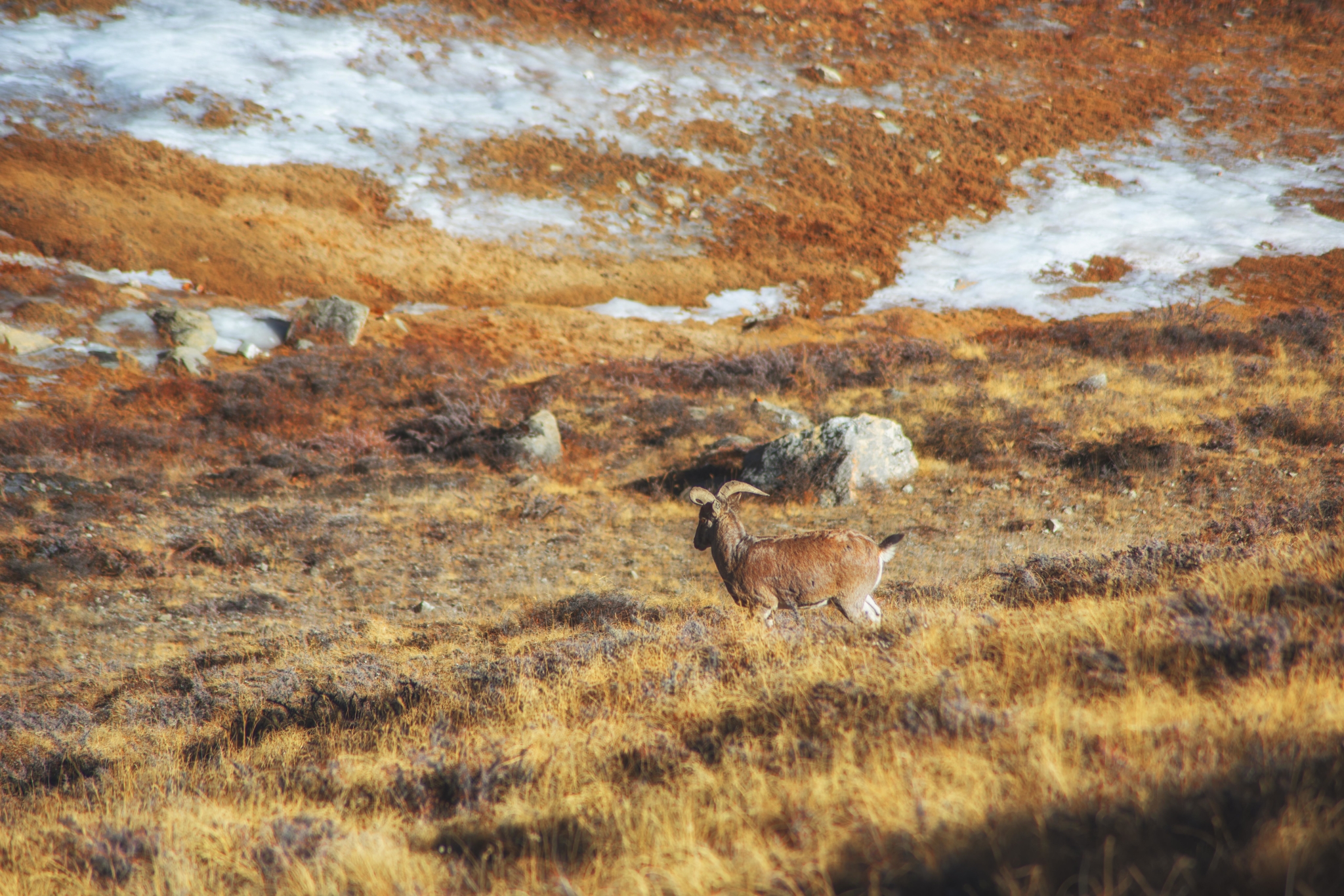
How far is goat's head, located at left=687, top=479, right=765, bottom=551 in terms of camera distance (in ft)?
22.4

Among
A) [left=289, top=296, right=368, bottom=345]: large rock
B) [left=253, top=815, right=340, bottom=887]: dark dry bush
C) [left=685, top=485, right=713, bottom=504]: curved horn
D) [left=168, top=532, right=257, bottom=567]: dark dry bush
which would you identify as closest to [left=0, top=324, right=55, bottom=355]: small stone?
[left=289, top=296, right=368, bottom=345]: large rock

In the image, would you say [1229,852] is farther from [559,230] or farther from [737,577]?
[559,230]

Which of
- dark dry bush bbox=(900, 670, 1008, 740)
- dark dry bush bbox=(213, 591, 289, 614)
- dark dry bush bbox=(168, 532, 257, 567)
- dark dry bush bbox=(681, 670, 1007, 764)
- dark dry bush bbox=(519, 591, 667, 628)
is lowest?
dark dry bush bbox=(168, 532, 257, 567)

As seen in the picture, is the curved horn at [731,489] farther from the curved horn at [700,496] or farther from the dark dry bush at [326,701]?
the dark dry bush at [326,701]

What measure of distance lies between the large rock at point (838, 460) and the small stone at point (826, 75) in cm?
2929

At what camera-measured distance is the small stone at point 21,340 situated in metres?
18.3

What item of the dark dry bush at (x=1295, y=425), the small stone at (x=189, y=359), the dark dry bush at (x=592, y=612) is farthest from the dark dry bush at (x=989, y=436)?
the small stone at (x=189, y=359)

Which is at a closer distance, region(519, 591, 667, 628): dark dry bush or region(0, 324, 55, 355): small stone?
region(519, 591, 667, 628): dark dry bush

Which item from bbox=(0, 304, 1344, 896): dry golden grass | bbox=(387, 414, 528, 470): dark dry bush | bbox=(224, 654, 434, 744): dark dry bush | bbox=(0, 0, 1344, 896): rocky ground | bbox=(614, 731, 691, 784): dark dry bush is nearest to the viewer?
bbox=(0, 304, 1344, 896): dry golden grass

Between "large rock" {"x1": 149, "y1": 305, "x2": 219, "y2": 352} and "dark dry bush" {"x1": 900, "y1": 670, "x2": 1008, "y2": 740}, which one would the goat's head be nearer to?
"dark dry bush" {"x1": 900, "y1": 670, "x2": 1008, "y2": 740}

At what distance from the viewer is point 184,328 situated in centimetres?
2045

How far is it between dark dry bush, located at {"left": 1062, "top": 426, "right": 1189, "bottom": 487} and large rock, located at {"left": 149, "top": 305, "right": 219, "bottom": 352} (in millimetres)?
21989

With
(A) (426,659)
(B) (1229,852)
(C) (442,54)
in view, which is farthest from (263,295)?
→ (B) (1229,852)

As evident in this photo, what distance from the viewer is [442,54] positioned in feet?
109
